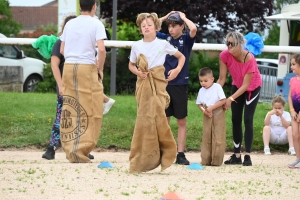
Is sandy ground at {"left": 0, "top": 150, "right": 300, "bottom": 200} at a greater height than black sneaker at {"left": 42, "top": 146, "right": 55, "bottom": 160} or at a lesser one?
greater

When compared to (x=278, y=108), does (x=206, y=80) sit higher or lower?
higher

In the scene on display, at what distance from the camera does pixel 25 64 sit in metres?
23.8

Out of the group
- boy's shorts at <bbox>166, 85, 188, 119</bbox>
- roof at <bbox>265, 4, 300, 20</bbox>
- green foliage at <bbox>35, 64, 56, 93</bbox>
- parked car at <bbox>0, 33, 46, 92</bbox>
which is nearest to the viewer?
boy's shorts at <bbox>166, 85, 188, 119</bbox>

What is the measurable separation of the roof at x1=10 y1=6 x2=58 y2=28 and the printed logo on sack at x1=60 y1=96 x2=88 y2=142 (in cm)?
8824

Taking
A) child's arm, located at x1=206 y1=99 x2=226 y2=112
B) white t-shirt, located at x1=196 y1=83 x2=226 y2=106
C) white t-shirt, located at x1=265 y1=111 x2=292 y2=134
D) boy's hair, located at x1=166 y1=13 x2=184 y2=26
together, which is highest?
boy's hair, located at x1=166 y1=13 x2=184 y2=26

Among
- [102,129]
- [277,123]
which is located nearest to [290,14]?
[277,123]

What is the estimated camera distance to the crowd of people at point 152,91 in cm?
810

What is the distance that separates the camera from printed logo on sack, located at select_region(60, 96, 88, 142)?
28.9ft

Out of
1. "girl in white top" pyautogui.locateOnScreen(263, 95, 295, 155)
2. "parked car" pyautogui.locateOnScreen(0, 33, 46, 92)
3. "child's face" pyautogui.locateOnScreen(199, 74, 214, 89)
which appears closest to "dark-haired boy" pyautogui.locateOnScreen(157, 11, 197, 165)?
"child's face" pyautogui.locateOnScreen(199, 74, 214, 89)

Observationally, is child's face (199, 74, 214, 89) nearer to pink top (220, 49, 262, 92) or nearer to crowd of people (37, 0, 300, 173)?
crowd of people (37, 0, 300, 173)

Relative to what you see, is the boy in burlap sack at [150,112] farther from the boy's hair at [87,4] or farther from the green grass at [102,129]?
the green grass at [102,129]

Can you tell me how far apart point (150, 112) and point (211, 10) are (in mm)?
19065

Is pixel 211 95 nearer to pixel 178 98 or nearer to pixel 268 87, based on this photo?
pixel 178 98

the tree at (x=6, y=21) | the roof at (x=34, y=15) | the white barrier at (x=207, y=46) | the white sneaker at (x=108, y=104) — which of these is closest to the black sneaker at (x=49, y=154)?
the white sneaker at (x=108, y=104)
